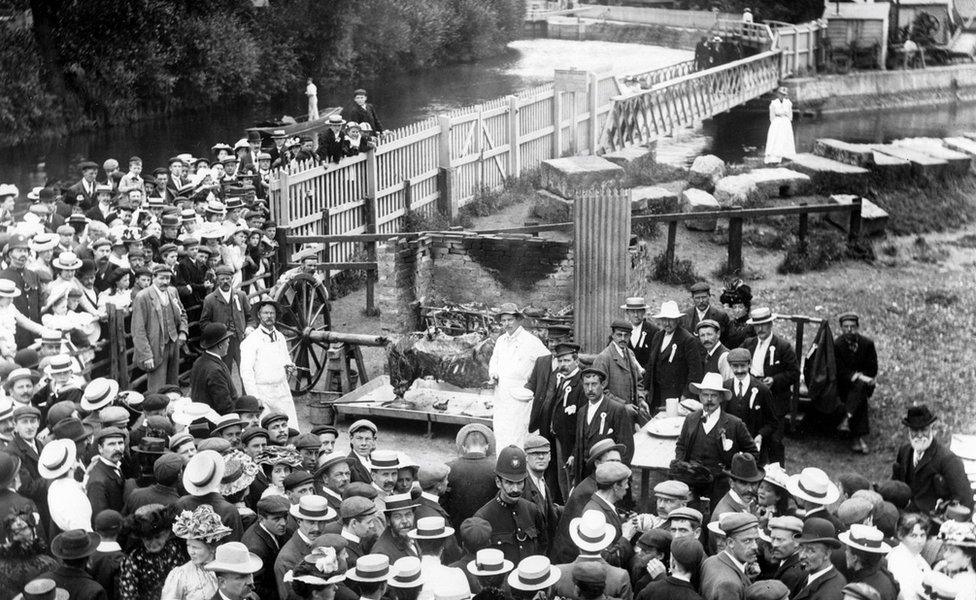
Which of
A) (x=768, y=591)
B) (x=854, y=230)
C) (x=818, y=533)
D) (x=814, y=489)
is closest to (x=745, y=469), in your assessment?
(x=814, y=489)

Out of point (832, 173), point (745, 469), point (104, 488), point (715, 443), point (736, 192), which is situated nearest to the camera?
point (104, 488)

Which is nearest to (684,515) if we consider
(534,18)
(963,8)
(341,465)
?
(341,465)

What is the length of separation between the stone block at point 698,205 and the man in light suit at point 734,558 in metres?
11.9

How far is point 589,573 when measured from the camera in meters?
6.35

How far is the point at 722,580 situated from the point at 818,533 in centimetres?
78

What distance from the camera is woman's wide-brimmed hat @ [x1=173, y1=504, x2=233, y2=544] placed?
21.3 ft

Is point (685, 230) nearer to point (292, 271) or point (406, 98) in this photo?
point (292, 271)

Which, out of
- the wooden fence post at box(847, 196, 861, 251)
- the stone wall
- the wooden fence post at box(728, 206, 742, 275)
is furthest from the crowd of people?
the wooden fence post at box(847, 196, 861, 251)

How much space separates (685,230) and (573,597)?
499 inches

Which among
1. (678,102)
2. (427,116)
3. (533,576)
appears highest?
(678,102)

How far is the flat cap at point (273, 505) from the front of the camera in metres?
7.34

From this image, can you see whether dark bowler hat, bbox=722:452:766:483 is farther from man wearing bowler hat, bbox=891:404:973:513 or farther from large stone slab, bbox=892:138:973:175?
large stone slab, bbox=892:138:973:175

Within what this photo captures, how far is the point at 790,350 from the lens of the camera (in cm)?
1103

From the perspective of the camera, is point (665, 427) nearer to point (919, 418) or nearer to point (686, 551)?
point (919, 418)
